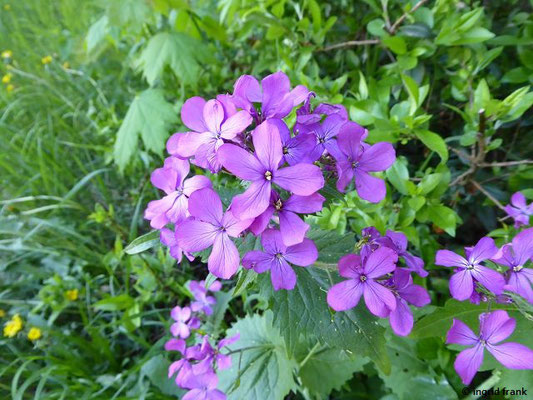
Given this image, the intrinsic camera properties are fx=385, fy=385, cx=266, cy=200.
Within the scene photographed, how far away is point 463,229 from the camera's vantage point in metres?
1.70

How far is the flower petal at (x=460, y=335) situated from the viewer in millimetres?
837

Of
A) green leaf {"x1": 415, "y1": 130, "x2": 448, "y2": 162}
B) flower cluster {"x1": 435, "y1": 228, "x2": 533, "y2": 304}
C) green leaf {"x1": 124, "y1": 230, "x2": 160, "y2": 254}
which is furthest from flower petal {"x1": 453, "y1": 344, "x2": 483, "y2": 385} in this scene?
green leaf {"x1": 124, "y1": 230, "x2": 160, "y2": 254}

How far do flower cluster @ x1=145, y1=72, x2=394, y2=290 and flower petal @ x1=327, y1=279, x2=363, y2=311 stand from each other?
0.09m

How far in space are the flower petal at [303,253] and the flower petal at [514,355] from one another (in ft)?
1.49

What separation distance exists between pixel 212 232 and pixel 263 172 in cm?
16

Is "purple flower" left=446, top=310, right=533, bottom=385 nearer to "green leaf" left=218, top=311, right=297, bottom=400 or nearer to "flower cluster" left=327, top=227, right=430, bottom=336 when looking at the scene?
"flower cluster" left=327, top=227, right=430, bottom=336

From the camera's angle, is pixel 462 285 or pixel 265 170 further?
pixel 462 285

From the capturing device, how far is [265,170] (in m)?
0.73

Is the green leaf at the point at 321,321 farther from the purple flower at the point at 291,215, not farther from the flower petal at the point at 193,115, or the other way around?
the flower petal at the point at 193,115

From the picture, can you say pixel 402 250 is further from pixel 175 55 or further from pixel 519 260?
pixel 175 55

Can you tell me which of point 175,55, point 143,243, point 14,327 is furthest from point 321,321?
point 14,327

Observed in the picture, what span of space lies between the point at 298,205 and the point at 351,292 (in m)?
0.22

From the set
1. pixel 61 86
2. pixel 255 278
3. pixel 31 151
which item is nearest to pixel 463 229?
pixel 255 278

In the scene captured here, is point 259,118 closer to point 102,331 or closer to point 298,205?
point 298,205
